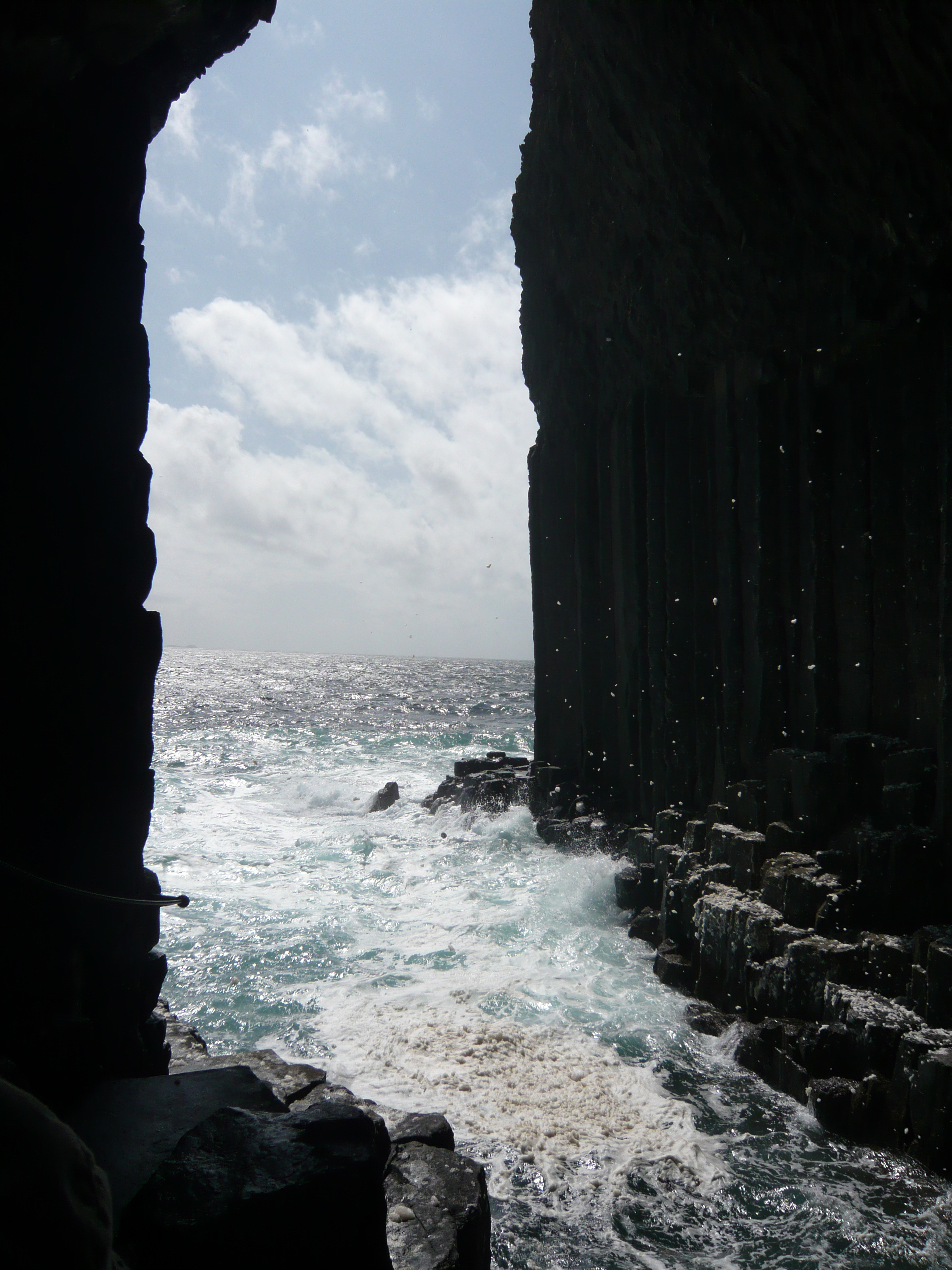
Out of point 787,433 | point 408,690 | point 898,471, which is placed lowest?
point 408,690

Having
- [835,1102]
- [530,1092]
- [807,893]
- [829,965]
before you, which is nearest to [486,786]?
[807,893]

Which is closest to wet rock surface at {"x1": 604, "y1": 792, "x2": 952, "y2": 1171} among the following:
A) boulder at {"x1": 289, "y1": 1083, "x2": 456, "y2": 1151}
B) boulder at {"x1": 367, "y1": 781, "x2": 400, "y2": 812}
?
boulder at {"x1": 289, "y1": 1083, "x2": 456, "y2": 1151}

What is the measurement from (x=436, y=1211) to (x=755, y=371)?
810cm

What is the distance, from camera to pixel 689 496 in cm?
1010

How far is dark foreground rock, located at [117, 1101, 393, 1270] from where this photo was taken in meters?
2.20

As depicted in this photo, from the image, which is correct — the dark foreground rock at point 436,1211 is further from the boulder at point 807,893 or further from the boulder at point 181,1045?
the boulder at point 807,893

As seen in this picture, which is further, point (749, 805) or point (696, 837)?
point (696, 837)

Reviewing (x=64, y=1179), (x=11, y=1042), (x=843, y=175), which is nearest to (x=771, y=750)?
(x=843, y=175)

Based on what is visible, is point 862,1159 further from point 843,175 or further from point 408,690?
point 408,690

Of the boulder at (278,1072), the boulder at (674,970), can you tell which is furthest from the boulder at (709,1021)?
the boulder at (278,1072)

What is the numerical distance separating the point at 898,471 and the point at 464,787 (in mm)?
11989

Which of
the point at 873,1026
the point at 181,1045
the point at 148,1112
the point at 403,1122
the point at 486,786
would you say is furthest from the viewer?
the point at 486,786

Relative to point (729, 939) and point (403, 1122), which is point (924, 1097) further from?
point (403, 1122)

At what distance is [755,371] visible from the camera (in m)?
8.73
